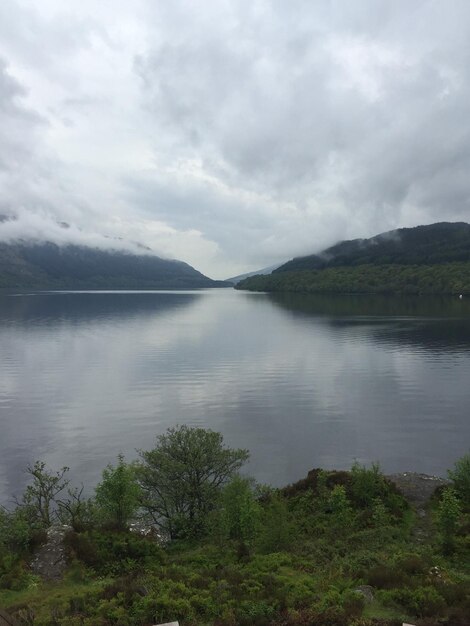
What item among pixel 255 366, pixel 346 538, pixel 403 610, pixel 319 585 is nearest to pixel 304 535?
pixel 346 538

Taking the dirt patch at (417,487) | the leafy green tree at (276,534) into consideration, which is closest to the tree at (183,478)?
the leafy green tree at (276,534)

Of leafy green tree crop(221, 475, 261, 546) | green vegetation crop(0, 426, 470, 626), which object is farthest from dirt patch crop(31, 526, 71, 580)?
leafy green tree crop(221, 475, 261, 546)

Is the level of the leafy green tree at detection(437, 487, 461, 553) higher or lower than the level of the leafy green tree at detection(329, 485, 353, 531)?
higher

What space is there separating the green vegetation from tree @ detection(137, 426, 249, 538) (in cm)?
13

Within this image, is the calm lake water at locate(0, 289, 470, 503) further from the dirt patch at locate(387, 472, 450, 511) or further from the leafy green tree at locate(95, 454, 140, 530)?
the leafy green tree at locate(95, 454, 140, 530)

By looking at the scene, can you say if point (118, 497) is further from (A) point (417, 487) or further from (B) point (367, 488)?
(A) point (417, 487)

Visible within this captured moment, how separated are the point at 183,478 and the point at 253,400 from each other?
50.6 m

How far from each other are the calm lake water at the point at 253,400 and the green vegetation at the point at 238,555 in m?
17.5

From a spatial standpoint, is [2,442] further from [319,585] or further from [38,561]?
[319,585]

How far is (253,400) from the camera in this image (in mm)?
93750

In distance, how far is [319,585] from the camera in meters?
23.2

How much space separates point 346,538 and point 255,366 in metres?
94.4

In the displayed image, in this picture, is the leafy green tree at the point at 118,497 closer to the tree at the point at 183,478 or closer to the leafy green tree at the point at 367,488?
the tree at the point at 183,478

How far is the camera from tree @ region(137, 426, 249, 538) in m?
42.4
